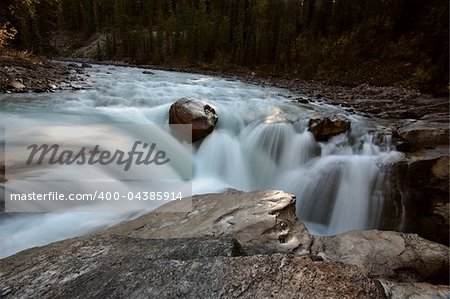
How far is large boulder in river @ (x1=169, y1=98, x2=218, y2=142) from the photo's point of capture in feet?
24.4

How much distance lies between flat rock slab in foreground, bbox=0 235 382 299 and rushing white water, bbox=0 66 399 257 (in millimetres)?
1789

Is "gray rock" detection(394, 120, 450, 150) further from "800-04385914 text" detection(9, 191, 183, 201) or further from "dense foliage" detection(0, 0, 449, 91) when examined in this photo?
"dense foliage" detection(0, 0, 449, 91)

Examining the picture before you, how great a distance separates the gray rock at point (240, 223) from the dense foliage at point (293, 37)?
1165 centimetres

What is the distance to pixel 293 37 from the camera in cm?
3091

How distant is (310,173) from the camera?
6578 mm

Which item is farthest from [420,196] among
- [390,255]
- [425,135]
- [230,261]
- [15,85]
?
[15,85]

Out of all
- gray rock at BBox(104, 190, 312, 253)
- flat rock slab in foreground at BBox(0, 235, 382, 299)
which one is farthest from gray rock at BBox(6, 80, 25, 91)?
flat rock slab in foreground at BBox(0, 235, 382, 299)

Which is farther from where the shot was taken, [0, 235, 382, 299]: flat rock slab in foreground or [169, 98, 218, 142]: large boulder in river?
[169, 98, 218, 142]: large boulder in river

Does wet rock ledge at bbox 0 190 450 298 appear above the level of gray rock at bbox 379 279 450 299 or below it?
above

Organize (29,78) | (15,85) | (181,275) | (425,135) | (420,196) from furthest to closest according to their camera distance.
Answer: (29,78)
(15,85)
(425,135)
(420,196)
(181,275)

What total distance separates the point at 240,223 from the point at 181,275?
3.96 feet

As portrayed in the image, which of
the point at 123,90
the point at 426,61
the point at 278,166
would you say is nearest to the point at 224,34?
the point at 426,61

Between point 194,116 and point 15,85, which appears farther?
point 15,85

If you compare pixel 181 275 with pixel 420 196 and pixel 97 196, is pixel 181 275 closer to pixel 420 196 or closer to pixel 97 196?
pixel 97 196
